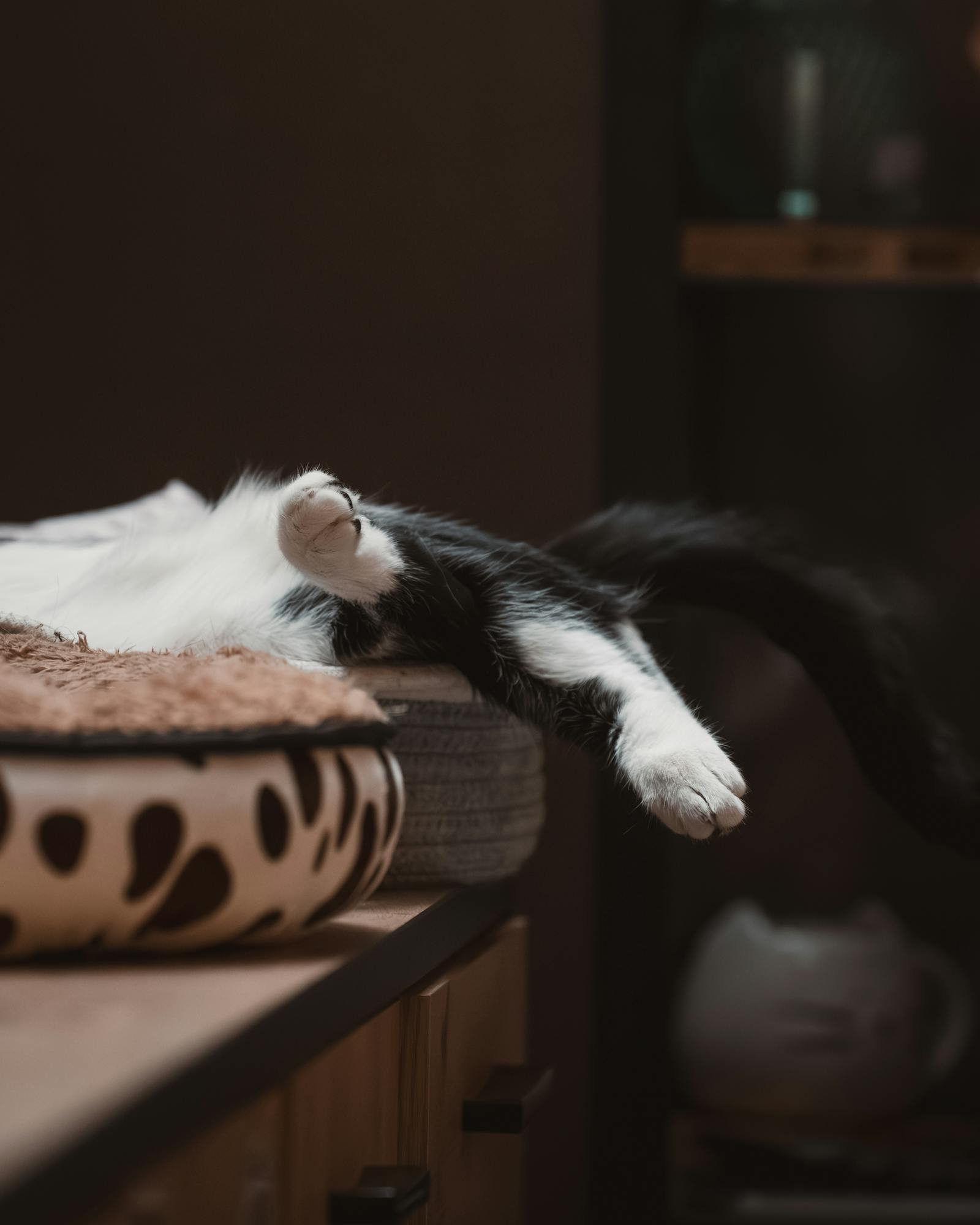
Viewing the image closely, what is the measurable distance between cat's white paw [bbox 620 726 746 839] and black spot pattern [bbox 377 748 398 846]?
Answer: 0.15 metres

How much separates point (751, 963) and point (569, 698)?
2.58ft

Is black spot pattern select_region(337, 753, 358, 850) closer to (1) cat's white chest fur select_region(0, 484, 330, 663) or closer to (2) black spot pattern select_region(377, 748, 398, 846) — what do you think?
(2) black spot pattern select_region(377, 748, 398, 846)

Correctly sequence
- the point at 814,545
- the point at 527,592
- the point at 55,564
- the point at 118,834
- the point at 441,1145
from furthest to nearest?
the point at 814,545
the point at 55,564
the point at 527,592
the point at 441,1145
the point at 118,834

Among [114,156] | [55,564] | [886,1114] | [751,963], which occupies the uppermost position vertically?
[114,156]

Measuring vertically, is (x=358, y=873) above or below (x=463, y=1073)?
above

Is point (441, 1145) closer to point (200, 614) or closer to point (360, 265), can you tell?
point (200, 614)

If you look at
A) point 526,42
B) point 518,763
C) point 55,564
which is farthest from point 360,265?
point 518,763

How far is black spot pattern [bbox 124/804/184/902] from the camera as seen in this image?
460 mm

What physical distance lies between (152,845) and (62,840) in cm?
3

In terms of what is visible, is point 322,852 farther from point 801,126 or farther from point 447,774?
point 801,126

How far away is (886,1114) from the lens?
4.69 ft

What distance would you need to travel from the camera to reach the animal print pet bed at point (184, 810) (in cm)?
45

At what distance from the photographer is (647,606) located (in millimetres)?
889

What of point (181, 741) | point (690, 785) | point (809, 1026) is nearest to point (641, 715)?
point (690, 785)
